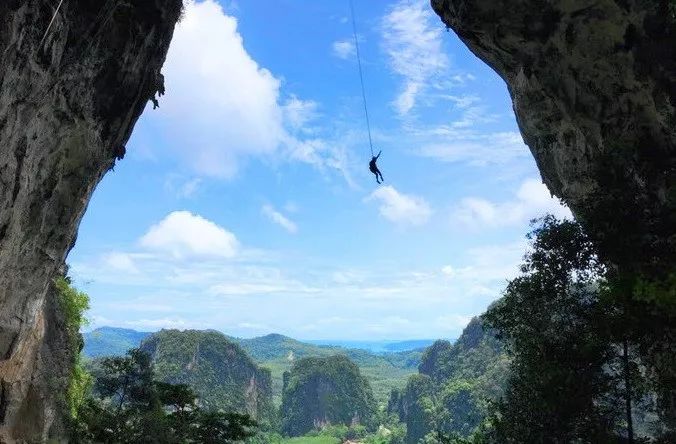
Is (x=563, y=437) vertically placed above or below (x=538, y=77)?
below

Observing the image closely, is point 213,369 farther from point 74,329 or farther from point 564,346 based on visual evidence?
point 564,346

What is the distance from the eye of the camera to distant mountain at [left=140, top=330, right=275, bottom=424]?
132625mm

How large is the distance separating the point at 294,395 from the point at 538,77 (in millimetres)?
153027

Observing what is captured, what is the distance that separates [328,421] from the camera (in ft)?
518

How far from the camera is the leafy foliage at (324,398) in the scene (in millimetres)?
157875

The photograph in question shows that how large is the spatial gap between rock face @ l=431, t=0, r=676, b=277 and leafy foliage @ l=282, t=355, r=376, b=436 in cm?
14457

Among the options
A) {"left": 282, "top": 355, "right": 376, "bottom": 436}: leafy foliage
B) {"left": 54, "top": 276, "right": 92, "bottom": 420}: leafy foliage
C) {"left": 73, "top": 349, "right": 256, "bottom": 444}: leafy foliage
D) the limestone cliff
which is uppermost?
the limestone cliff

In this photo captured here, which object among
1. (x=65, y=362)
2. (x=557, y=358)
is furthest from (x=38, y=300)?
(x=557, y=358)

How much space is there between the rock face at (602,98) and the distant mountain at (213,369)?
118m

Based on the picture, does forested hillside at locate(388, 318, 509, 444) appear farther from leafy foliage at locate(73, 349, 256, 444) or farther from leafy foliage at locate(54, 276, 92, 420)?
leafy foliage at locate(54, 276, 92, 420)

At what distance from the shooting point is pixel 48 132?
Answer: 748 inches

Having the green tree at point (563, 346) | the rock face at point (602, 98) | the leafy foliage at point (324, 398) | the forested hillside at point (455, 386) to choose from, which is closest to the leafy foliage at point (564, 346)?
the green tree at point (563, 346)

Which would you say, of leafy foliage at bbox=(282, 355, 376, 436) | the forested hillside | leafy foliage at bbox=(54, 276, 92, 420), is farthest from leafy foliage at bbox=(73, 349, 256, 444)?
leafy foliage at bbox=(282, 355, 376, 436)

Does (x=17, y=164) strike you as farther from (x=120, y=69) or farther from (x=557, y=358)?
(x=557, y=358)
